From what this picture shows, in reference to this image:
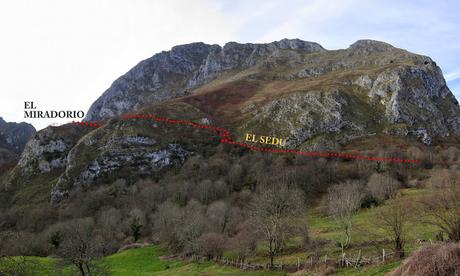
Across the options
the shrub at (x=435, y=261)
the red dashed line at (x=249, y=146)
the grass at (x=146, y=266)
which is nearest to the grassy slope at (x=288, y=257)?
the grass at (x=146, y=266)

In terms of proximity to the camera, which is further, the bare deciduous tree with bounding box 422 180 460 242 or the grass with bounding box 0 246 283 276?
the grass with bounding box 0 246 283 276

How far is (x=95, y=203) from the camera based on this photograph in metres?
134

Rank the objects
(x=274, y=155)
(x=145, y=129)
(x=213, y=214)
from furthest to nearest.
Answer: (x=145, y=129)
(x=274, y=155)
(x=213, y=214)

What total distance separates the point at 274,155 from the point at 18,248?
A: 333 ft

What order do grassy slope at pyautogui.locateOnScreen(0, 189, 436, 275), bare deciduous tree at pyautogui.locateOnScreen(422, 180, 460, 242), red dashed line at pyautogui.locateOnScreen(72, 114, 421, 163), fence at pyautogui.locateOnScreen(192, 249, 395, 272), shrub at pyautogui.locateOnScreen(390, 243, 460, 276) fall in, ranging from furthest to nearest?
1. red dashed line at pyautogui.locateOnScreen(72, 114, 421, 163)
2. grassy slope at pyautogui.locateOnScreen(0, 189, 436, 275)
3. fence at pyautogui.locateOnScreen(192, 249, 395, 272)
4. bare deciduous tree at pyautogui.locateOnScreen(422, 180, 460, 242)
5. shrub at pyautogui.locateOnScreen(390, 243, 460, 276)

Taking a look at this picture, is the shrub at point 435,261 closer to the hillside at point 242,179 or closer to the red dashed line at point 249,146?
the hillside at point 242,179

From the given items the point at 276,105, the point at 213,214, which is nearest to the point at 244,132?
the point at 276,105

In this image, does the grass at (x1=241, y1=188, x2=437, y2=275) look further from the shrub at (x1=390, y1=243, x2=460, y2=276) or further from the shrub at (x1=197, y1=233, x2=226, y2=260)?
the shrub at (x1=390, y1=243, x2=460, y2=276)

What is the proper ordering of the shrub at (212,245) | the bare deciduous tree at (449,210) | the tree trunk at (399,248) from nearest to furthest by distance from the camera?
the bare deciduous tree at (449,210) → the tree trunk at (399,248) → the shrub at (212,245)

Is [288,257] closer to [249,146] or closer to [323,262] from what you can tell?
[323,262]

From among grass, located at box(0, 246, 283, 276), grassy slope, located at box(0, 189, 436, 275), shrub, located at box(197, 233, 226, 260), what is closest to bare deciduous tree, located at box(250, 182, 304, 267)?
grassy slope, located at box(0, 189, 436, 275)

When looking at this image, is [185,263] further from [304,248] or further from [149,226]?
[149,226]

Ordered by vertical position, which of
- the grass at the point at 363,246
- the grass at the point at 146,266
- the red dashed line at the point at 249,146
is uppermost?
the red dashed line at the point at 249,146

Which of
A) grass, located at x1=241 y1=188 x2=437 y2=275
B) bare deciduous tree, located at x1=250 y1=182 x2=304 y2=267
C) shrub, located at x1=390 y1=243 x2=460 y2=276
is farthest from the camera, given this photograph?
bare deciduous tree, located at x1=250 y1=182 x2=304 y2=267
